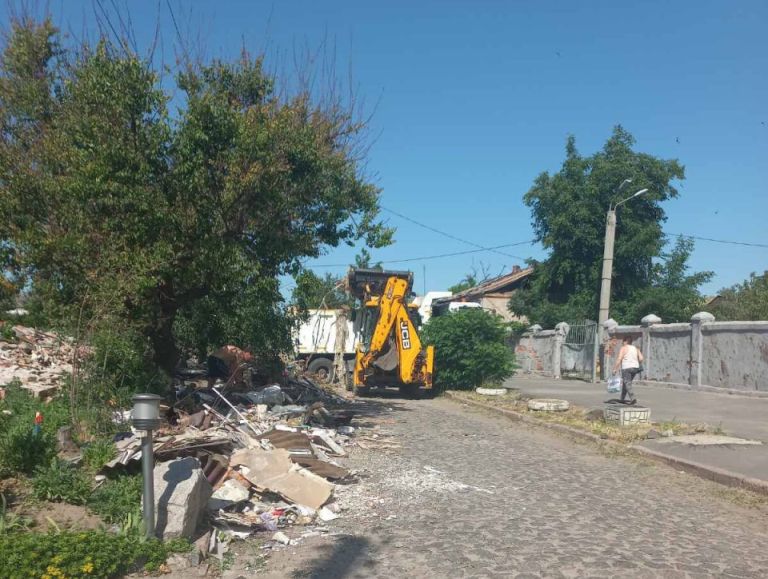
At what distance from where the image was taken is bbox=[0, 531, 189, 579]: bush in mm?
4648

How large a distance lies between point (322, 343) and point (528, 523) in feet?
61.0

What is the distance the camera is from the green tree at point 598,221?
3231 centimetres

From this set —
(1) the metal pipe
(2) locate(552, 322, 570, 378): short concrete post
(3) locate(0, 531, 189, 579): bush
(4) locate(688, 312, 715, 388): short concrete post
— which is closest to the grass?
(4) locate(688, 312, 715, 388): short concrete post

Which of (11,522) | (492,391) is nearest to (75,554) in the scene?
(11,522)

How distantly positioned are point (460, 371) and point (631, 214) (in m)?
16.5

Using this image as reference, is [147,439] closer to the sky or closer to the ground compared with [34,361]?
closer to the ground

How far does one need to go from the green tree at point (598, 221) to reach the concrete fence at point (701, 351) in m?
8.58

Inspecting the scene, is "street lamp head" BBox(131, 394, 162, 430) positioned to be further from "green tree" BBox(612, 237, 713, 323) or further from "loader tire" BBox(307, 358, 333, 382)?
"green tree" BBox(612, 237, 713, 323)

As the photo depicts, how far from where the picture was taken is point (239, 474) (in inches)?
297

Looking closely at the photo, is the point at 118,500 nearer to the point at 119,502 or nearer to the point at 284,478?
the point at 119,502

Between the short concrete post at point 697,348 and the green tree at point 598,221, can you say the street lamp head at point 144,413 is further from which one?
the green tree at point 598,221

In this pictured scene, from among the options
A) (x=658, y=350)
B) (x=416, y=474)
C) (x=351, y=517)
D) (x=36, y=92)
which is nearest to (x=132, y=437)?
(x=351, y=517)

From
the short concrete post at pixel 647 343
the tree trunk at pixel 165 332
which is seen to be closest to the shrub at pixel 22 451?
the tree trunk at pixel 165 332

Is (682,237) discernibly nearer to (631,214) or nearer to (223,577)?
(631,214)
